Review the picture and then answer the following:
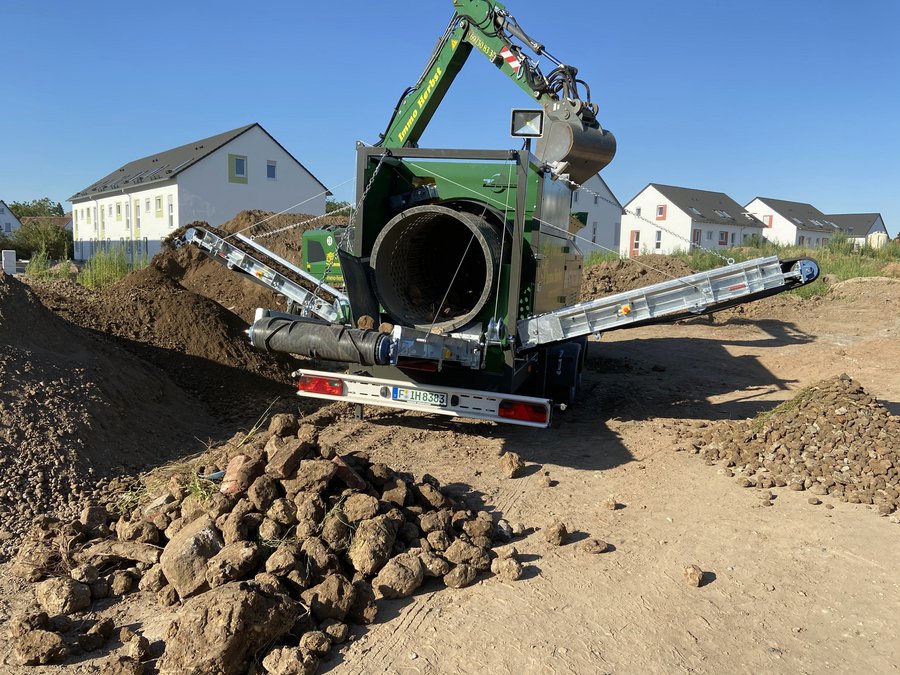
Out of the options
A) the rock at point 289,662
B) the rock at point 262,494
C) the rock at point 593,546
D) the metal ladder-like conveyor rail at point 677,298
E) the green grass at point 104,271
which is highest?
the green grass at point 104,271

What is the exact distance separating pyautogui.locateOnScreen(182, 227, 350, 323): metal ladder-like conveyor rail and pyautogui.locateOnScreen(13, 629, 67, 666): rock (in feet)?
12.9

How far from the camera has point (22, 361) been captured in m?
5.61

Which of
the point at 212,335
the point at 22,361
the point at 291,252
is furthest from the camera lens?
the point at 291,252

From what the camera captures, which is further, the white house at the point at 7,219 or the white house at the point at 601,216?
the white house at the point at 7,219

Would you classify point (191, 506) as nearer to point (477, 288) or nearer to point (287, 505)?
point (287, 505)

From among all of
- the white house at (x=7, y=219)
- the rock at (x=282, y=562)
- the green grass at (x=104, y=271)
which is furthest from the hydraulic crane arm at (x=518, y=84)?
the white house at (x=7, y=219)

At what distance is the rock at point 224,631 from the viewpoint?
285cm

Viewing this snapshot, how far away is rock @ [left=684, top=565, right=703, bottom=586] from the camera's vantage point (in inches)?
147

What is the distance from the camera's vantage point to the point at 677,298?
557 cm

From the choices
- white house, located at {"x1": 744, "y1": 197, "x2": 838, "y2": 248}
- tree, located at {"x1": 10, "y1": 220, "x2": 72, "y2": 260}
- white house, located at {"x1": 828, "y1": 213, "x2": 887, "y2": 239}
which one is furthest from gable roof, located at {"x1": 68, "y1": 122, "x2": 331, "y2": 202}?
white house, located at {"x1": 828, "y1": 213, "x2": 887, "y2": 239}

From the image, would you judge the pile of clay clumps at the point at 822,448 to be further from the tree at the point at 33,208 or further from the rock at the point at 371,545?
the tree at the point at 33,208

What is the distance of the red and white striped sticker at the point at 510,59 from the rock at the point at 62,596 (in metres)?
8.01

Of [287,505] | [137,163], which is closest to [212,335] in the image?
[287,505]

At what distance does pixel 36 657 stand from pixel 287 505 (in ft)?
4.53
